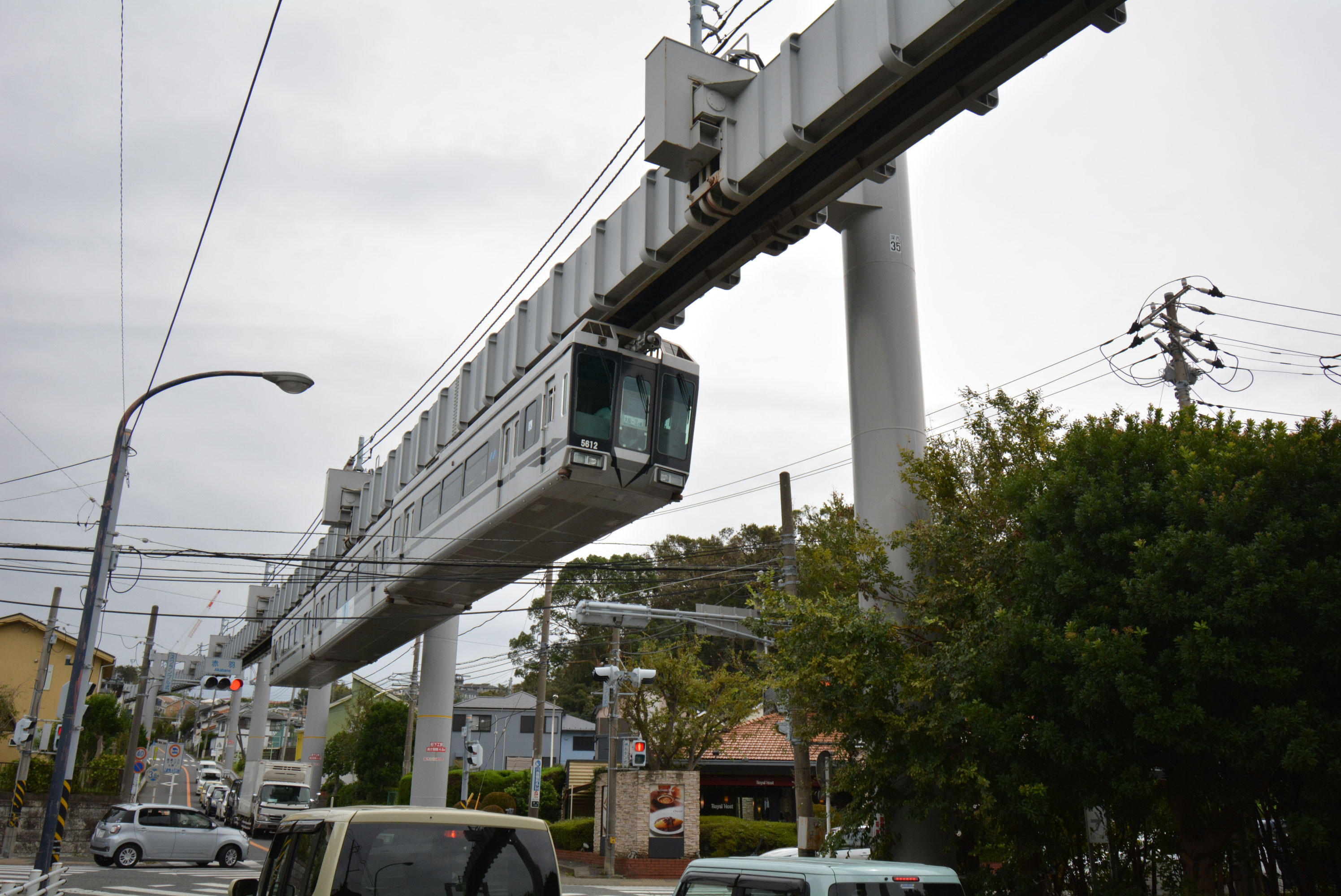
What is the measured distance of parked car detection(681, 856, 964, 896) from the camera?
7668mm

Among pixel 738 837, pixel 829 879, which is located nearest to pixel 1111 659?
pixel 829 879

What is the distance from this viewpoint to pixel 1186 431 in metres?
10.8

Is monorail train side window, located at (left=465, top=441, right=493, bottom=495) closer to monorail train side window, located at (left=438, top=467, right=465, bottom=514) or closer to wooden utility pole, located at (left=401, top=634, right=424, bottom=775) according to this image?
monorail train side window, located at (left=438, top=467, right=465, bottom=514)

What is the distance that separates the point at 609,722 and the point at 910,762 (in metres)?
18.6

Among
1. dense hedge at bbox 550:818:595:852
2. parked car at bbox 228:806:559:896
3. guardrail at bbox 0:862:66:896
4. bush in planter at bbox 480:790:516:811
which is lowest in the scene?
dense hedge at bbox 550:818:595:852

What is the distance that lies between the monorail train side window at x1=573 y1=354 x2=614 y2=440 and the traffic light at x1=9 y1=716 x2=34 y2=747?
1614cm

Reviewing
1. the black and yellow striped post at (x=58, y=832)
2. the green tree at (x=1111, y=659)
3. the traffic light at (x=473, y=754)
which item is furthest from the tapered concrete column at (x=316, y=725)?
the green tree at (x=1111, y=659)

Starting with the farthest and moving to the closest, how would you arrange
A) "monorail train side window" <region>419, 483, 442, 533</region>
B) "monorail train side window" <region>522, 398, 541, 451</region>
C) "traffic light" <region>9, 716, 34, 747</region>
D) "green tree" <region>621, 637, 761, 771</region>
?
"green tree" <region>621, 637, 761, 771</region>, "traffic light" <region>9, 716, 34, 747</region>, "monorail train side window" <region>419, 483, 442, 533</region>, "monorail train side window" <region>522, 398, 541, 451</region>

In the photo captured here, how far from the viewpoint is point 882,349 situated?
1511cm

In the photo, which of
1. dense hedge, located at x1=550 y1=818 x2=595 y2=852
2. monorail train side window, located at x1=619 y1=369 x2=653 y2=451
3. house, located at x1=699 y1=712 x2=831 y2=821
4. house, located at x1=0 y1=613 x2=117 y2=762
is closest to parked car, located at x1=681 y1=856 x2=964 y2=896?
monorail train side window, located at x1=619 y1=369 x2=653 y2=451

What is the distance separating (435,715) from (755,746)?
14.8 m

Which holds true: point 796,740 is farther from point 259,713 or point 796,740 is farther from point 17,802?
point 259,713

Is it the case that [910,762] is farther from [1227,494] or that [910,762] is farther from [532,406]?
[532,406]

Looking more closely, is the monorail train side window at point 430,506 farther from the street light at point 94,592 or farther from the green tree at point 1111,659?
the green tree at point 1111,659
